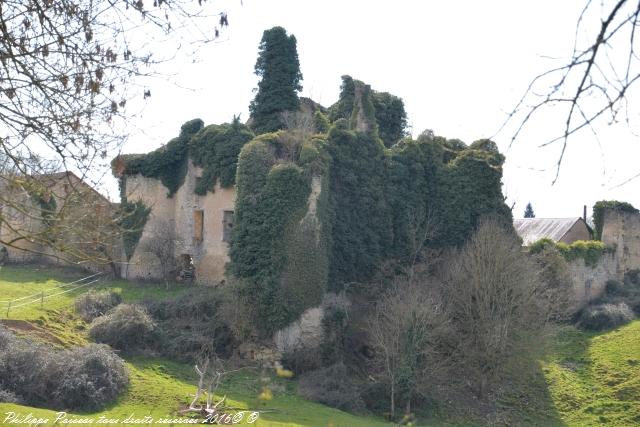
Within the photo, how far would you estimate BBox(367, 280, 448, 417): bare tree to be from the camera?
24828mm

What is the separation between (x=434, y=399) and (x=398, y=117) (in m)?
16.5

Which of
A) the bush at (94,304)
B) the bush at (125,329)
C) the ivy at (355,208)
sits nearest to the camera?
the bush at (125,329)

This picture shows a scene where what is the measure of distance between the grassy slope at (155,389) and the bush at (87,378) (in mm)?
367

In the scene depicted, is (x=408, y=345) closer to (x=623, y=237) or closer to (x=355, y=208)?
(x=355, y=208)

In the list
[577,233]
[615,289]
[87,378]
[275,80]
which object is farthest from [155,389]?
[577,233]

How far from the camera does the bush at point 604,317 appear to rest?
33.7m

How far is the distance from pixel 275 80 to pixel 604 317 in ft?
56.1

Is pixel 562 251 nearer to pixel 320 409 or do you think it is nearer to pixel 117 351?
pixel 320 409

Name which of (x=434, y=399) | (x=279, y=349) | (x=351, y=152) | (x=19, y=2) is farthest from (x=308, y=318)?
(x=19, y=2)

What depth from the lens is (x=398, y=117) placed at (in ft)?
125

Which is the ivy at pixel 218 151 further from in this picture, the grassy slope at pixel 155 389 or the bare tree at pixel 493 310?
the bare tree at pixel 493 310

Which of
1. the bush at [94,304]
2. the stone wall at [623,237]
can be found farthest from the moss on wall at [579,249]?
the bush at [94,304]

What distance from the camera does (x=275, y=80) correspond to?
34.1 metres

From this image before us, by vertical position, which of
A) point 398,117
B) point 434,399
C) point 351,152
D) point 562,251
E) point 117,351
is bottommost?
point 434,399
